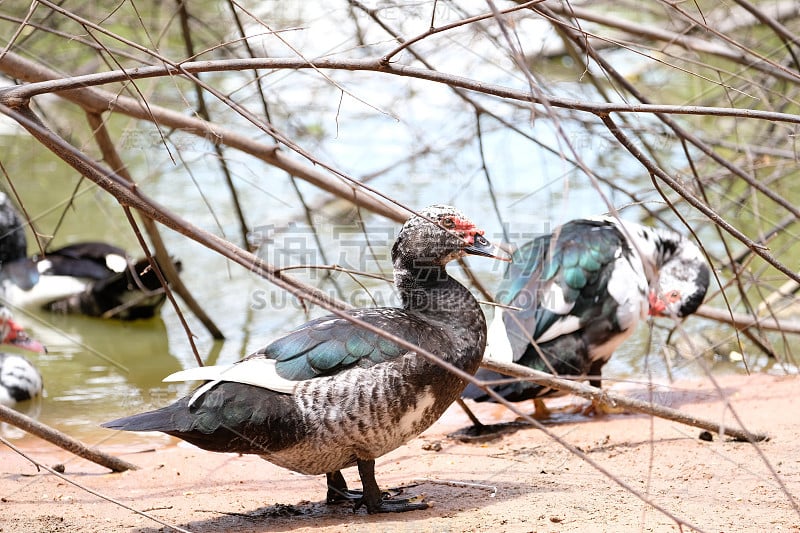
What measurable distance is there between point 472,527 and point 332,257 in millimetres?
4841

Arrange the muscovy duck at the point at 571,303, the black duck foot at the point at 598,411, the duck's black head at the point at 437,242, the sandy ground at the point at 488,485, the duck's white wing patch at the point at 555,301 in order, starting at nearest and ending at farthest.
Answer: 1. the sandy ground at the point at 488,485
2. the duck's black head at the point at 437,242
3. the muscovy duck at the point at 571,303
4. the duck's white wing patch at the point at 555,301
5. the black duck foot at the point at 598,411

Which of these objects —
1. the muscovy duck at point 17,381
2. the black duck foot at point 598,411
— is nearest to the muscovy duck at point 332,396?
the black duck foot at point 598,411

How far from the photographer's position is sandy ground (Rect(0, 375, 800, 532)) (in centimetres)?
335

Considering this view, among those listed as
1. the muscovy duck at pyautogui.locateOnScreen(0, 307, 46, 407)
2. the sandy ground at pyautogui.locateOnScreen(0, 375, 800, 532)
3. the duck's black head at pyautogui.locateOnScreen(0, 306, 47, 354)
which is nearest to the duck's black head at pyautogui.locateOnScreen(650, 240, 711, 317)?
the sandy ground at pyautogui.locateOnScreen(0, 375, 800, 532)

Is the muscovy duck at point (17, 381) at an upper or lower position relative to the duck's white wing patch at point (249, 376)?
upper

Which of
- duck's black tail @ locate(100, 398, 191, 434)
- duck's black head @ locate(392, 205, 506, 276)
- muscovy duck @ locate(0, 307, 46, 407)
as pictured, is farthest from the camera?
muscovy duck @ locate(0, 307, 46, 407)

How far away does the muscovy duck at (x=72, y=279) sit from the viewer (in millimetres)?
7613

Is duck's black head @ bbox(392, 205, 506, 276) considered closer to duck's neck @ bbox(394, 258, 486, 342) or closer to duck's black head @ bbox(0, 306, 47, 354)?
duck's neck @ bbox(394, 258, 486, 342)

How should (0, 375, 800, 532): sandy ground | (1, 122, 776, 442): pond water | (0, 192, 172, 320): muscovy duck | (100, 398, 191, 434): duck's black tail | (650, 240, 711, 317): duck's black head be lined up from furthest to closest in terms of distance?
(0, 192, 172, 320): muscovy duck < (1, 122, 776, 442): pond water < (650, 240, 711, 317): duck's black head < (0, 375, 800, 532): sandy ground < (100, 398, 191, 434): duck's black tail

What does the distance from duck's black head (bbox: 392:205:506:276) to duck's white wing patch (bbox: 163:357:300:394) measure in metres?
0.76

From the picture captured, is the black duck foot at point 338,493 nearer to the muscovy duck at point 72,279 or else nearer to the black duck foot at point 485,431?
the black duck foot at point 485,431

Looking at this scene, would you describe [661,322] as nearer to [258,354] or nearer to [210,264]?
[210,264]

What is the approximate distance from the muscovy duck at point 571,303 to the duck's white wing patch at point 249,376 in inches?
67.1

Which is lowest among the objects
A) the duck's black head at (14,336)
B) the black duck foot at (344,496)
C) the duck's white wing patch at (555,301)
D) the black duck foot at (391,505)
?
the black duck foot at (391,505)
